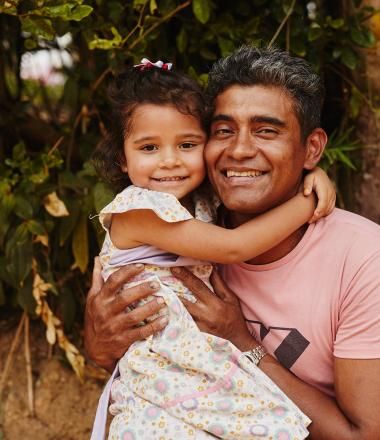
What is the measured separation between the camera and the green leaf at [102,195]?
10.2 ft

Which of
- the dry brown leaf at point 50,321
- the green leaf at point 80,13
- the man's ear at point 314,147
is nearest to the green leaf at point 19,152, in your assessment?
the dry brown leaf at point 50,321

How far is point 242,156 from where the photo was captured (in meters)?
2.48

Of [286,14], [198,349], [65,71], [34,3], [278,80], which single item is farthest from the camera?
[65,71]

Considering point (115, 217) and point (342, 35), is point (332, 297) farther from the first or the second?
point (342, 35)

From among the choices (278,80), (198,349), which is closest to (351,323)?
(198,349)

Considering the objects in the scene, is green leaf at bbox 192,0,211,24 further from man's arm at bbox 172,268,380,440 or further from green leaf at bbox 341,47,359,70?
man's arm at bbox 172,268,380,440

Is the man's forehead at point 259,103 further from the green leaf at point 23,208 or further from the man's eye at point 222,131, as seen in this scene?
the green leaf at point 23,208

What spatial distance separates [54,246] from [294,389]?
1621 millimetres

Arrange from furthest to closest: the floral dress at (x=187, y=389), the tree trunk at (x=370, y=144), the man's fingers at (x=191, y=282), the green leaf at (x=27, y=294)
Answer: the green leaf at (x=27, y=294) < the tree trunk at (x=370, y=144) < the man's fingers at (x=191, y=282) < the floral dress at (x=187, y=389)

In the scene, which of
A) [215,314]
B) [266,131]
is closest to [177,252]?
[215,314]

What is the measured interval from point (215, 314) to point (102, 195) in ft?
2.72

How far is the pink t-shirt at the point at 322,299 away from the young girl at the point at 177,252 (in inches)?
4.6

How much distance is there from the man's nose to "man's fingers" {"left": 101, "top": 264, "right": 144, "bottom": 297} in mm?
467

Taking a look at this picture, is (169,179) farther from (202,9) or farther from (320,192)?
(202,9)
